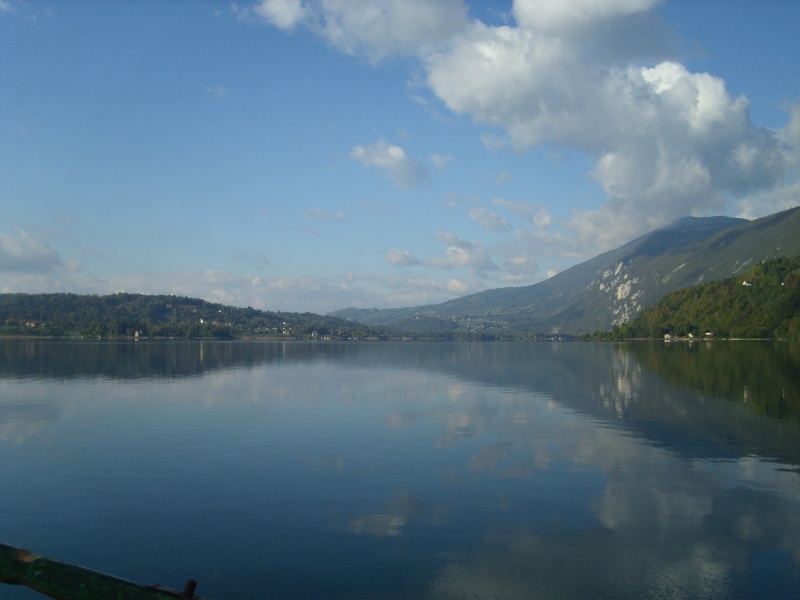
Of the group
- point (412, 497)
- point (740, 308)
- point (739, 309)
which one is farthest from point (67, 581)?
point (740, 308)

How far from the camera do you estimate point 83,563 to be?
1203 cm

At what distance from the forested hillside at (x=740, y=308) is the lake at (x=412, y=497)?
117m

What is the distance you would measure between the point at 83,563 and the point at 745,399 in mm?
35591

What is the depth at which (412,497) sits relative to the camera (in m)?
16.4

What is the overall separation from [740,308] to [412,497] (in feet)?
513

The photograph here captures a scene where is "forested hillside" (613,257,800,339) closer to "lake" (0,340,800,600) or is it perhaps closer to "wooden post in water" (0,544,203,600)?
"lake" (0,340,800,600)

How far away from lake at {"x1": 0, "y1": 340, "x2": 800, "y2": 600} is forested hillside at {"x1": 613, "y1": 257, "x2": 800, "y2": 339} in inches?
4605

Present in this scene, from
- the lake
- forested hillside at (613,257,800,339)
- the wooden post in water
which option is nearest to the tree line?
forested hillside at (613,257,800,339)

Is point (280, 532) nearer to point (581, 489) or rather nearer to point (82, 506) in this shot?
point (82, 506)

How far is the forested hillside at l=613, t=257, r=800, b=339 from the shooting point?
136 meters

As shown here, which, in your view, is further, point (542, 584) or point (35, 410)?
point (35, 410)

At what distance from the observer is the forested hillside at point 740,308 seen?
448ft

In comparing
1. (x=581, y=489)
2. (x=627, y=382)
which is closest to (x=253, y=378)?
(x=627, y=382)

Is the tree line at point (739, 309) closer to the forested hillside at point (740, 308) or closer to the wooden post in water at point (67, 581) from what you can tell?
the forested hillside at point (740, 308)
